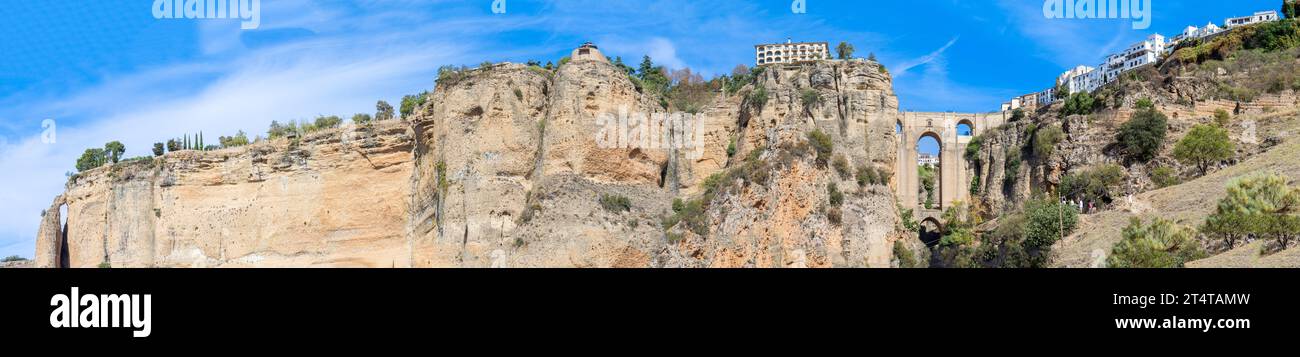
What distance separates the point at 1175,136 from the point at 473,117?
77.3ft

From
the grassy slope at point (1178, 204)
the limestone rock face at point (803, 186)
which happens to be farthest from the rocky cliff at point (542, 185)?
the grassy slope at point (1178, 204)

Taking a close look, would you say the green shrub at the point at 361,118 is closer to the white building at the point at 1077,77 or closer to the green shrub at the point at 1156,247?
the green shrub at the point at 1156,247

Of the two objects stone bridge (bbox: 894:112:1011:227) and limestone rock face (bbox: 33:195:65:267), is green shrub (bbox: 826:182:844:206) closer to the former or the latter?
stone bridge (bbox: 894:112:1011:227)

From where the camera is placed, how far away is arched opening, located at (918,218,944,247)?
55188 millimetres

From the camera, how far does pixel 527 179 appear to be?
4634 centimetres

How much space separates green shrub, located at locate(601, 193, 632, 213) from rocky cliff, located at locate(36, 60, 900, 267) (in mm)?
86

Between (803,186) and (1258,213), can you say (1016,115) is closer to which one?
(803,186)

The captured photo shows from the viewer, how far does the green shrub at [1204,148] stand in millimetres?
47469

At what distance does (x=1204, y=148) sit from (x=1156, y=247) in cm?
1443

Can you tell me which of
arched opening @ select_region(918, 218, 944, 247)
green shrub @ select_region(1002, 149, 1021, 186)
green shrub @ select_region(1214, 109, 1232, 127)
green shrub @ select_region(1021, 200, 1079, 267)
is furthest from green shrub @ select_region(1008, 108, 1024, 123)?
green shrub @ select_region(1021, 200, 1079, 267)

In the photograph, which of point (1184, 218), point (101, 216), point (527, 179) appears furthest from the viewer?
point (101, 216)

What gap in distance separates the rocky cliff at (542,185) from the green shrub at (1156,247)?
33.7 ft
